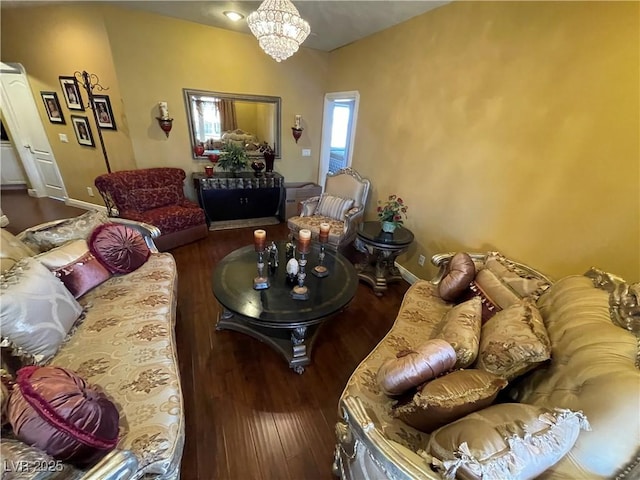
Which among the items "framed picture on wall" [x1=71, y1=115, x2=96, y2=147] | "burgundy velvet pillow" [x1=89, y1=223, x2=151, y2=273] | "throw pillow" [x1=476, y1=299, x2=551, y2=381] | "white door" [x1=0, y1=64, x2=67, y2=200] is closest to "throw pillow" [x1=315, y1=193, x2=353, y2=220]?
"burgundy velvet pillow" [x1=89, y1=223, x2=151, y2=273]

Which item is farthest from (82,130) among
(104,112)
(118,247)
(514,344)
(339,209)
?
(514,344)

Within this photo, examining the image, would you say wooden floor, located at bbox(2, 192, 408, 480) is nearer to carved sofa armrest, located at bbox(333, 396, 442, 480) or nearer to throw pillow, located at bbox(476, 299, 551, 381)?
carved sofa armrest, located at bbox(333, 396, 442, 480)

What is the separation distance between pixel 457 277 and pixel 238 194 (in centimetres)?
329

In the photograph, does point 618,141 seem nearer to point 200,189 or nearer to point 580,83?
point 580,83

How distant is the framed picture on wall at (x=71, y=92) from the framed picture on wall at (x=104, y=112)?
313 millimetres

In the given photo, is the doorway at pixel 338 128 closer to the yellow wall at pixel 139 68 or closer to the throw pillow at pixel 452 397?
the yellow wall at pixel 139 68

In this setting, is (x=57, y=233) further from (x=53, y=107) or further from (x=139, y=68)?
(x=53, y=107)

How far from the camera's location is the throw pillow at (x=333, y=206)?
3.38 metres

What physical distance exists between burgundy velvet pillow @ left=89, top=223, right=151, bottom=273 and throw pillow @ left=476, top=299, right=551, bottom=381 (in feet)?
7.62

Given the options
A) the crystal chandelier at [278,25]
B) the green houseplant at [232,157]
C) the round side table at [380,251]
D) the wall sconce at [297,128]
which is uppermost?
the crystal chandelier at [278,25]

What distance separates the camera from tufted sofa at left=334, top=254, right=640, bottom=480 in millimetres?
789

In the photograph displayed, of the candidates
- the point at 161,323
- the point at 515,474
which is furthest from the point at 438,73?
the point at 161,323

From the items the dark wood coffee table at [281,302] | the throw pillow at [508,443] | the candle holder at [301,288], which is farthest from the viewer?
the candle holder at [301,288]

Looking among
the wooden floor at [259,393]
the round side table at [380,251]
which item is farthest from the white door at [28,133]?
the round side table at [380,251]
